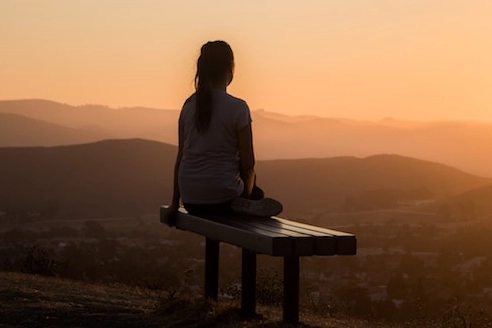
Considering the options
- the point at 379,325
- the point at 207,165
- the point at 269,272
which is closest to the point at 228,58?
the point at 207,165

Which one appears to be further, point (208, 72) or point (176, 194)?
point (176, 194)

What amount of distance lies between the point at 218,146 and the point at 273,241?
159cm

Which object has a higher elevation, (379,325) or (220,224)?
(220,224)

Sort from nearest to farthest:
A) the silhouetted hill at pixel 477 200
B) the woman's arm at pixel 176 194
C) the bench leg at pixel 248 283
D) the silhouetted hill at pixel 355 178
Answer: the bench leg at pixel 248 283 < the woman's arm at pixel 176 194 < the silhouetted hill at pixel 477 200 < the silhouetted hill at pixel 355 178

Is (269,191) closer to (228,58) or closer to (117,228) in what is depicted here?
(117,228)

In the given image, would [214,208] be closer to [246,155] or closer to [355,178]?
[246,155]

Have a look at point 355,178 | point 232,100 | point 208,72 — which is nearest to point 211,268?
point 232,100

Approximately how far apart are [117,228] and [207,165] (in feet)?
228

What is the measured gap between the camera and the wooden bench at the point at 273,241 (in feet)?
21.2

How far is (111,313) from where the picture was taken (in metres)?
8.44

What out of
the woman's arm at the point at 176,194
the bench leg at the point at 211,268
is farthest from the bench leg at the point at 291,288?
the woman's arm at the point at 176,194

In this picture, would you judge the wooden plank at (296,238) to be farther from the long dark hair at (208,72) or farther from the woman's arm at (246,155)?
the long dark hair at (208,72)

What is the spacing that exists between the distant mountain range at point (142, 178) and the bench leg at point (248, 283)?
79276mm

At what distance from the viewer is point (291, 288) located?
6.98 metres
